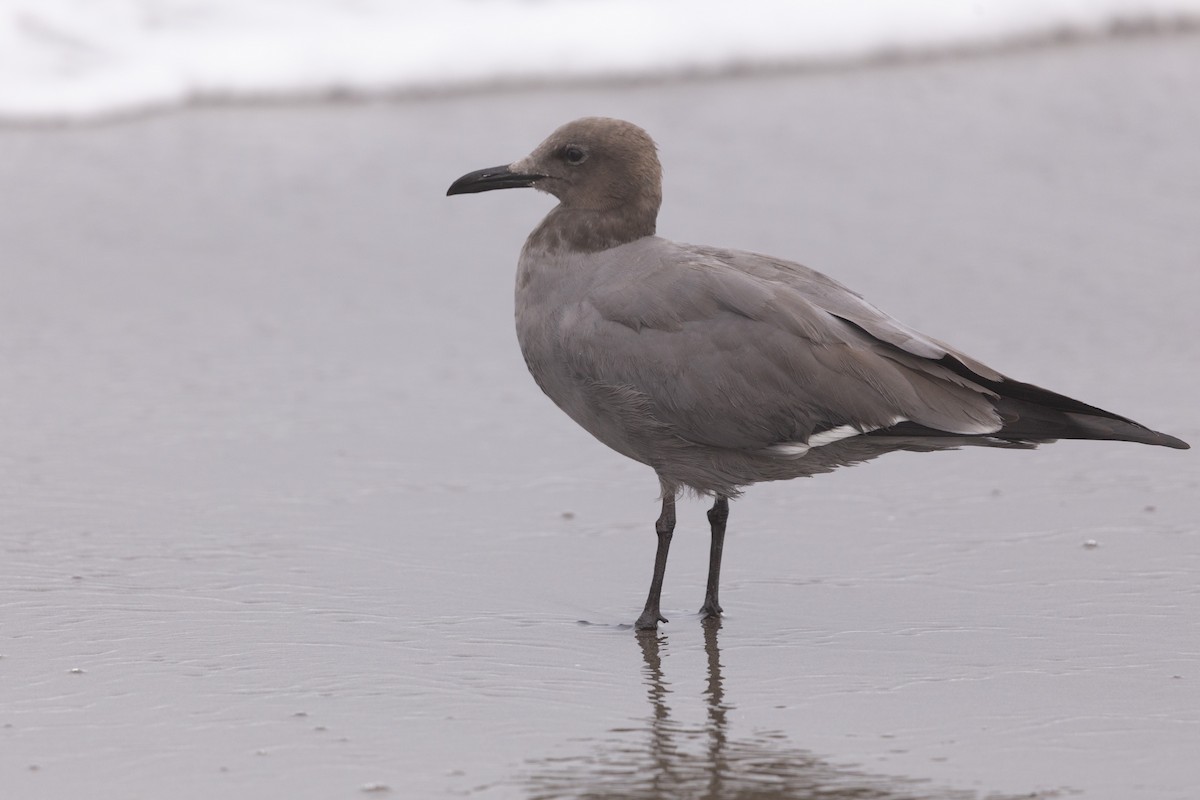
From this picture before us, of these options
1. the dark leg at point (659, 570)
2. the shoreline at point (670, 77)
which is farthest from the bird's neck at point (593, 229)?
the shoreline at point (670, 77)

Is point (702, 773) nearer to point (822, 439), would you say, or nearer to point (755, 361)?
point (822, 439)

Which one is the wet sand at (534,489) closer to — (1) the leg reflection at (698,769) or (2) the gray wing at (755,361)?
(1) the leg reflection at (698,769)

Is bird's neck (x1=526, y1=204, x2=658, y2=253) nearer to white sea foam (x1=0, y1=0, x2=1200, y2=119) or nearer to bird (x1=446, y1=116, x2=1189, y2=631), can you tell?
bird (x1=446, y1=116, x2=1189, y2=631)

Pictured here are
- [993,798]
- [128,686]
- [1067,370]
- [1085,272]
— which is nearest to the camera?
[993,798]

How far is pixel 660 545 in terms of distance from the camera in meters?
4.71

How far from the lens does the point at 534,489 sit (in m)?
5.57

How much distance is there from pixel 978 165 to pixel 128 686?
5697mm

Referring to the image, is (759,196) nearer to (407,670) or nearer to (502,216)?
(502,216)

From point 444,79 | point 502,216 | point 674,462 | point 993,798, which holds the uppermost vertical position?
point 444,79

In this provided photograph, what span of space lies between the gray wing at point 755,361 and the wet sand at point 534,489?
50cm

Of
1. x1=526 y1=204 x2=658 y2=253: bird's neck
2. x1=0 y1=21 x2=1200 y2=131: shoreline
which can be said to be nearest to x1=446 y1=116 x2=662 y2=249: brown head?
x1=526 y1=204 x2=658 y2=253: bird's neck

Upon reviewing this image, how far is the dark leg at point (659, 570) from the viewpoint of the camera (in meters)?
4.53

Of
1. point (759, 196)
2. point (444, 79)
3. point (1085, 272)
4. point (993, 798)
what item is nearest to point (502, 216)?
point (759, 196)

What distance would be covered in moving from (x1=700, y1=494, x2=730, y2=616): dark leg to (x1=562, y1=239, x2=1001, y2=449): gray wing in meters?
0.26
